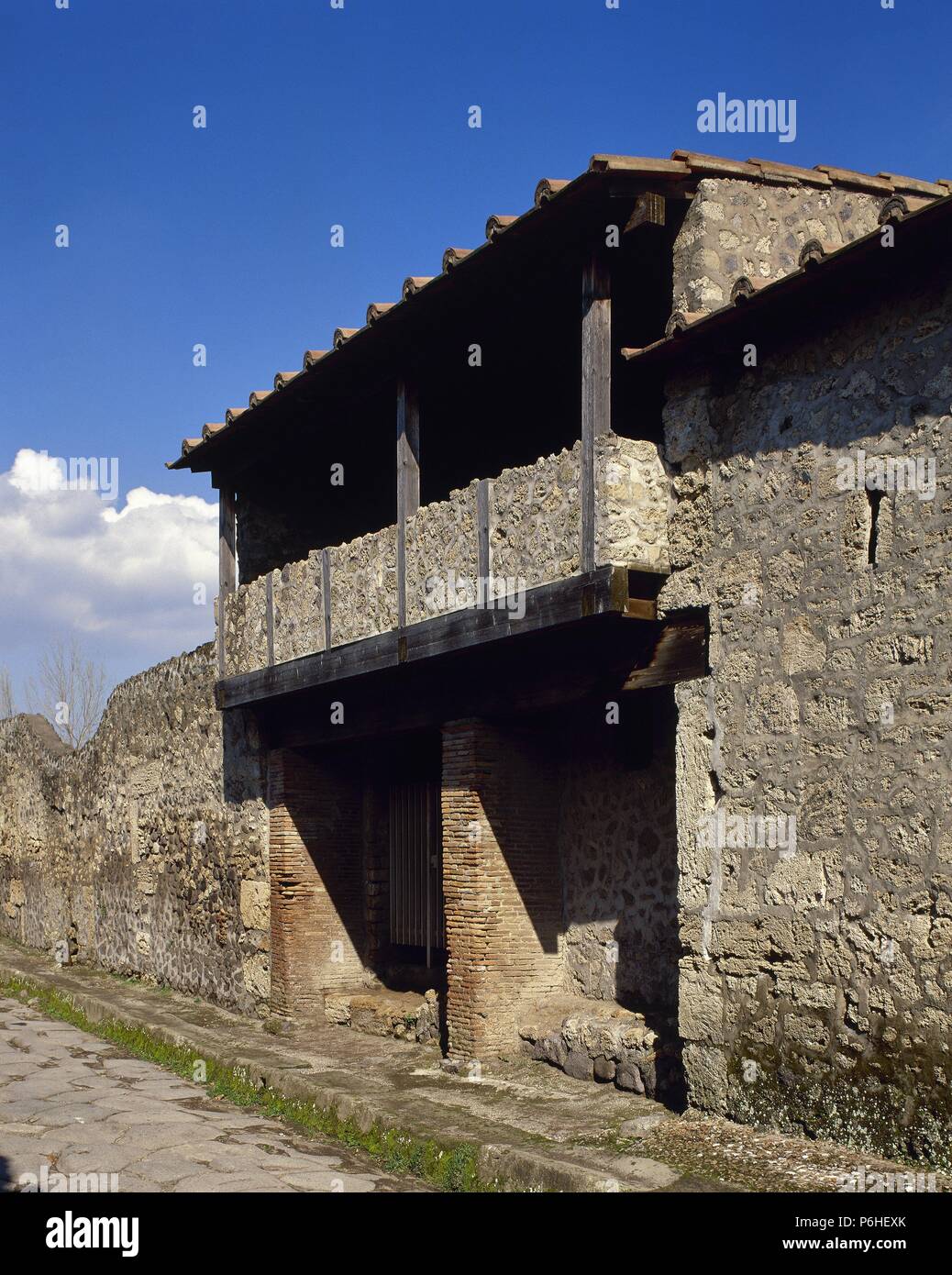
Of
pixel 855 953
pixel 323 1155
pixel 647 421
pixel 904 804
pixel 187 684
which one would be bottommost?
pixel 323 1155

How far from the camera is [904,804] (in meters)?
5.87

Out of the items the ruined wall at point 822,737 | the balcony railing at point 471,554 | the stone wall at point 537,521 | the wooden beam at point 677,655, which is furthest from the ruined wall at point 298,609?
the ruined wall at point 822,737

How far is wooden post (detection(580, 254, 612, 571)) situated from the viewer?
280 inches

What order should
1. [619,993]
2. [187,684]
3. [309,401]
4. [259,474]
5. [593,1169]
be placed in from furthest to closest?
[187,684]
[259,474]
[309,401]
[619,993]
[593,1169]

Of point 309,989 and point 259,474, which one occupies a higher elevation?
point 259,474

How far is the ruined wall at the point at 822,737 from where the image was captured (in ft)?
18.9

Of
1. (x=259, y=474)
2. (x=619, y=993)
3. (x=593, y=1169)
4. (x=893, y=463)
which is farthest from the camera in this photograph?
(x=259, y=474)

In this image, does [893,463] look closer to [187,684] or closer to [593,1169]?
[593,1169]

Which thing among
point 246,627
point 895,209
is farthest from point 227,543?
point 895,209

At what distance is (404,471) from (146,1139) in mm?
4463

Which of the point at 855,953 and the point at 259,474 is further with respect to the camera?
the point at 259,474

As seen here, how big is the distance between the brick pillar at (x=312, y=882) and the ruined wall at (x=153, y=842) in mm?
288

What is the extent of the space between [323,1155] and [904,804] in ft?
10.7

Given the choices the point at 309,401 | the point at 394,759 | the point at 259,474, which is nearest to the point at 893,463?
the point at 309,401
